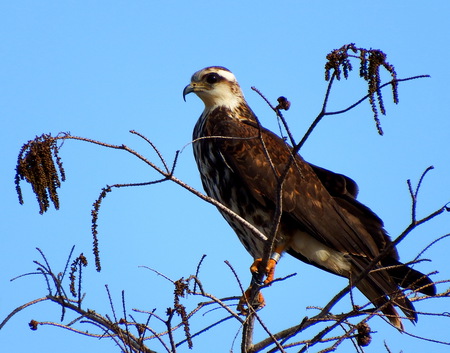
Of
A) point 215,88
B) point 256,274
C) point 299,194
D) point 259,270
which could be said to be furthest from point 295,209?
point 215,88

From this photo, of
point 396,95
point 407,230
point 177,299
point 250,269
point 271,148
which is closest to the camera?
point 396,95

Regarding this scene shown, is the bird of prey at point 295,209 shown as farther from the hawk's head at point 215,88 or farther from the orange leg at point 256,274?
the hawk's head at point 215,88

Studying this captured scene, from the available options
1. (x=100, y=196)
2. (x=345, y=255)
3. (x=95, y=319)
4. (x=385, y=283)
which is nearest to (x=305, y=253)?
(x=345, y=255)

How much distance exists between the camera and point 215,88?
666 cm

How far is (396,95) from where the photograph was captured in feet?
10.5

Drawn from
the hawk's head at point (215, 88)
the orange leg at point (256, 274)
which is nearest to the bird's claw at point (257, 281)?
the orange leg at point (256, 274)

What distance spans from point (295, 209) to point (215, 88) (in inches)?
60.9

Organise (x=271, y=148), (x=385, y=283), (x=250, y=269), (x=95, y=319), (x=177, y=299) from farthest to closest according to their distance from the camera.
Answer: (x=271, y=148), (x=385, y=283), (x=250, y=269), (x=95, y=319), (x=177, y=299)

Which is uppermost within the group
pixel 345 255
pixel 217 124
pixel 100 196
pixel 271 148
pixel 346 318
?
pixel 217 124

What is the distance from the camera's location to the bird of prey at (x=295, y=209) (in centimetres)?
564

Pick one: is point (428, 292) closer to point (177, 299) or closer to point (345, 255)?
point (345, 255)

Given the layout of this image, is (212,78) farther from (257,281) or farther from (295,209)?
(257,281)

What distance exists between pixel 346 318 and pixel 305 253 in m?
1.72

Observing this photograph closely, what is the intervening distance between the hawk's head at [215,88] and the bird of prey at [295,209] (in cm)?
55
